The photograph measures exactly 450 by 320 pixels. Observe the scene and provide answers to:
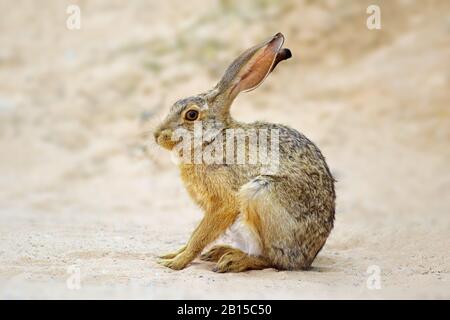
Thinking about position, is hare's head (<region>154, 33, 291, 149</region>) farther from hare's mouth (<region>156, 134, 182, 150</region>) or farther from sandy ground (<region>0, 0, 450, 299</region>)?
sandy ground (<region>0, 0, 450, 299</region>)

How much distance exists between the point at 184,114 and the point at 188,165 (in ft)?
1.30

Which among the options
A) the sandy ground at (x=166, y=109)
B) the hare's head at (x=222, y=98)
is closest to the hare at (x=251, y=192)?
the hare's head at (x=222, y=98)

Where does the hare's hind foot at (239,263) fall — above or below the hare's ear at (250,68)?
below

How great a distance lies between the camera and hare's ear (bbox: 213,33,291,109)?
6133mm

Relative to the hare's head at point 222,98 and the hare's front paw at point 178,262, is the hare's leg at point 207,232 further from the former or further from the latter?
the hare's head at point 222,98

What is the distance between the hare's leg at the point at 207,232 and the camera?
577 centimetres

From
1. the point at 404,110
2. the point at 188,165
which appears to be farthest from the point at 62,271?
the point at 404,110

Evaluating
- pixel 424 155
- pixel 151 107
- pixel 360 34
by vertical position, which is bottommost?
pixel 424 155

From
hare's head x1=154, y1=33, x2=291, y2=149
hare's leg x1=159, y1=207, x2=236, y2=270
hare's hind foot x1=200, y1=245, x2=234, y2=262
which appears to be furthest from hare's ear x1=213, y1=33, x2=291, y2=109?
Result: hare's hind foot x1=200, y1=245, x2=234, y2=262

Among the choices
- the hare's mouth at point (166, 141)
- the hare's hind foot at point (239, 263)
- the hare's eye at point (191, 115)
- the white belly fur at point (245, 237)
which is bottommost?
the hare's hind foot at point (239, 263)

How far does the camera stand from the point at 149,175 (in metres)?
10.3

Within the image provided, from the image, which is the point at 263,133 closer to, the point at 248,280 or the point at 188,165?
the point at 188,165

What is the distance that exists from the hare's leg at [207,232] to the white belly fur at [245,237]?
0.06 meters

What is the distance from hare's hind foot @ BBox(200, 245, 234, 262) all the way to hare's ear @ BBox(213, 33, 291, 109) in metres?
1.18
